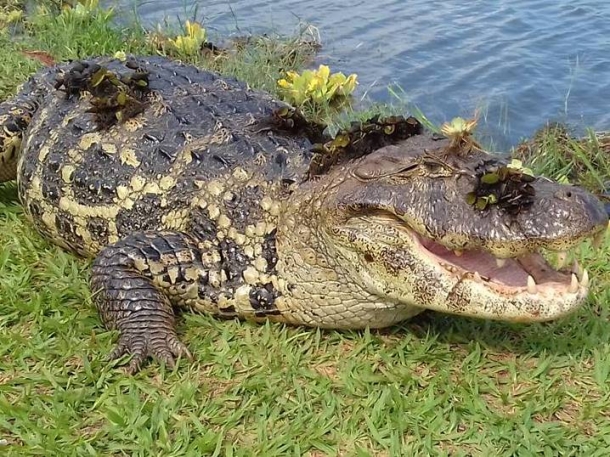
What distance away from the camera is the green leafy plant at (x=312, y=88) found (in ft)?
20.0

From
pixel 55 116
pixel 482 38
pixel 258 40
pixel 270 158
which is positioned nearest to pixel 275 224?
pixel 270 158

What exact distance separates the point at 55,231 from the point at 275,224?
4.06 ft

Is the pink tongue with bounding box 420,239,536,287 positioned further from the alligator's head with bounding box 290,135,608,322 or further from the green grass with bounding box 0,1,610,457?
the green grass with bounding box 0,1,610,457

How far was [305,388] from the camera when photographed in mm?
3008

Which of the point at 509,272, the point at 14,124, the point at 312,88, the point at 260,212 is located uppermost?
the point at 14,124

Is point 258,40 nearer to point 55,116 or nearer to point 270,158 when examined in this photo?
point 55,116

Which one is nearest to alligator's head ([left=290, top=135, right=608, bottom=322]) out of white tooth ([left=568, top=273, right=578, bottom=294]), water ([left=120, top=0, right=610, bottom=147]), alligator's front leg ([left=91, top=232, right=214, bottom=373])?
white tooth ([left=568, top=273, right=578, bottom=294])

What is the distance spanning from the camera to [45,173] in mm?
3963

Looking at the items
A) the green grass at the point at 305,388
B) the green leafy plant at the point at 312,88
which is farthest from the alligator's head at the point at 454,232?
the green leafy plant at the point at 312,88

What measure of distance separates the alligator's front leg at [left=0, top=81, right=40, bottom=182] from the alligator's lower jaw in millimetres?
2575

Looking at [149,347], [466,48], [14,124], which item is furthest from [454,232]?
[466,48]

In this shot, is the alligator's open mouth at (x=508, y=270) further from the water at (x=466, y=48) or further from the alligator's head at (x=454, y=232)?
the water at (x=466, y=48)

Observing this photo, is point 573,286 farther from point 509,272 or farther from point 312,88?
point 312,88

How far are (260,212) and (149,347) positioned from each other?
0.69 meters
